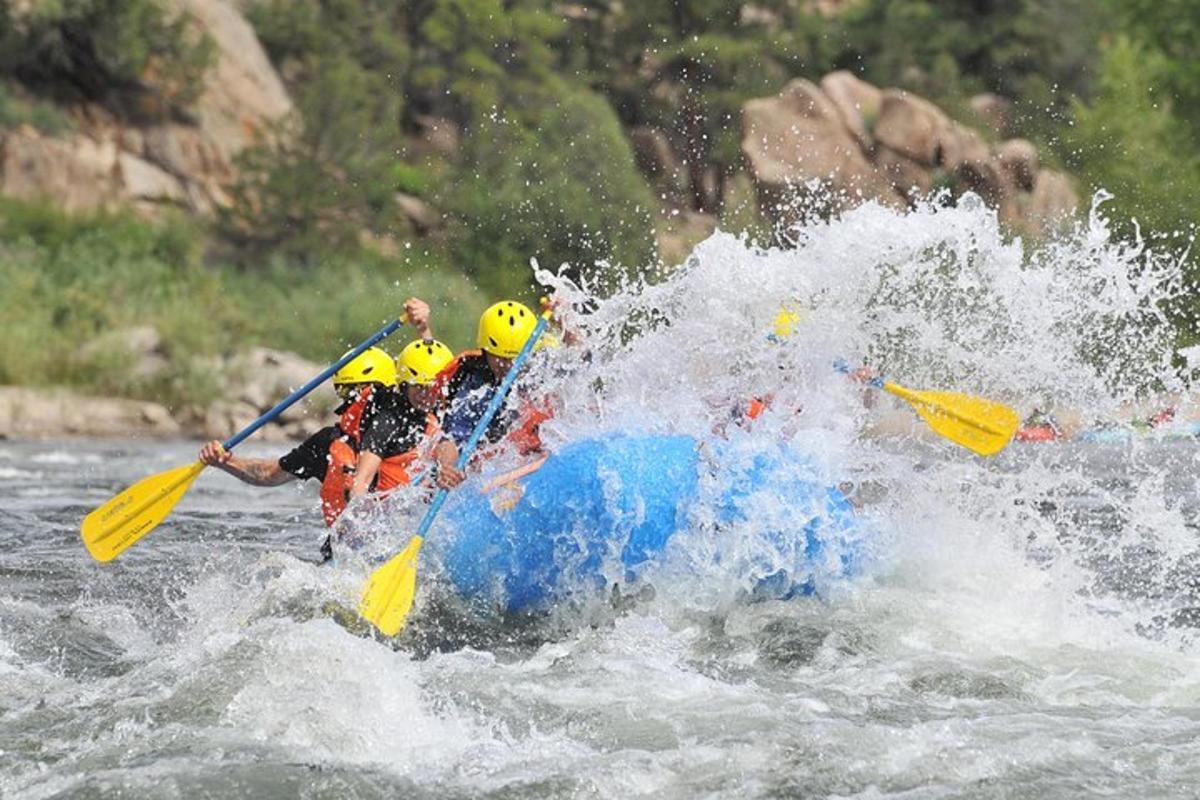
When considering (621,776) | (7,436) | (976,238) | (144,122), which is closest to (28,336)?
(7,436)

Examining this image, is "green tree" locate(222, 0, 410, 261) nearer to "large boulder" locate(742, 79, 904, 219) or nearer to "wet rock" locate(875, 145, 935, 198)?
"large boulder" locate(742, 79, 904, 219)

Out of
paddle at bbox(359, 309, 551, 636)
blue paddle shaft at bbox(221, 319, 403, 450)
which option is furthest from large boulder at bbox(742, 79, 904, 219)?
paddle at bbox(359, 309, 551, 636)

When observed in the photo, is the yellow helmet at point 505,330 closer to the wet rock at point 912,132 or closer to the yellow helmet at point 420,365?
the yellow helmet at point 420,365

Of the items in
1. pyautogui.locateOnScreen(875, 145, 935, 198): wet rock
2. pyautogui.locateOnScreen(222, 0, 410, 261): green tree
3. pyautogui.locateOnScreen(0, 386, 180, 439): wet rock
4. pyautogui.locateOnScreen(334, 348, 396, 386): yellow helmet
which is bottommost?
pyautogui.locateOnScreen(0, 386, 180, 439): wet rock

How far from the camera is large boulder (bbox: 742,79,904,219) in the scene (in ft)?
99.4

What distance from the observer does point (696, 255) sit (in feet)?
25.6

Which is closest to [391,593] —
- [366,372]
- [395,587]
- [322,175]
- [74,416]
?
[395,587]

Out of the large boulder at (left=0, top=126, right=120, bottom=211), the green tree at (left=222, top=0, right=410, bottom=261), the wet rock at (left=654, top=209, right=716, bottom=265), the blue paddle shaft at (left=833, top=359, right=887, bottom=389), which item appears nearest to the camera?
the blue paddle shaft at (left=833, top=359, right=887, bottom=389)

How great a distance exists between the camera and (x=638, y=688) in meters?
5.97

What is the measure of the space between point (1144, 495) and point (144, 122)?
26.4m

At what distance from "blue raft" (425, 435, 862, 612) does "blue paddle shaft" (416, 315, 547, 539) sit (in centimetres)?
20

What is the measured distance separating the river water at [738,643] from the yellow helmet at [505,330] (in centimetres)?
22

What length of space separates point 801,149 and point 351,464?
78.6 feet

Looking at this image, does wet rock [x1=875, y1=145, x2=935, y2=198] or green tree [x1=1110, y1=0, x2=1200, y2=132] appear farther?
green tree [x1=1110, y1=0, x2=1200, y2=132]
